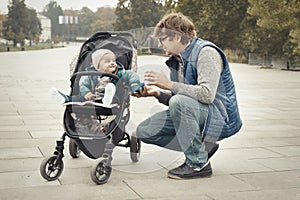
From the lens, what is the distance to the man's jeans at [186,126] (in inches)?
159

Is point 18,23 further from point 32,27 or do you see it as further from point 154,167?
point 154,167

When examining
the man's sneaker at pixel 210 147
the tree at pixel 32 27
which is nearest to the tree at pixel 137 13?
the tree at pixel 32 27

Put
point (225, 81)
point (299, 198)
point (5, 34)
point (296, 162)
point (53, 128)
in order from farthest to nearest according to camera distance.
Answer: point (5, 34)
point (53, 128)
point (296, 162)
point (225, 81)
point (299, 198)

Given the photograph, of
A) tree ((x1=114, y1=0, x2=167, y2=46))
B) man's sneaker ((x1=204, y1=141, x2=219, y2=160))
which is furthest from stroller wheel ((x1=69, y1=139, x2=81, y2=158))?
tree ((x1=114, y1=0, x2=167, y2=46))

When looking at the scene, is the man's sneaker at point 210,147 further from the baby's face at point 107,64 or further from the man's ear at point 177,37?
the baby's face at point 107,64

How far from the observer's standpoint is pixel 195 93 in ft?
13.0

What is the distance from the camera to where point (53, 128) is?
6457mm

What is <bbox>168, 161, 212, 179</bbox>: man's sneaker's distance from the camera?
4.11 metres

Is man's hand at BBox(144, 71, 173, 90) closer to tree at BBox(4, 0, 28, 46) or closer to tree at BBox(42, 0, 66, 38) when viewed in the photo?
tree at BBox(4, 0, 28, 46)

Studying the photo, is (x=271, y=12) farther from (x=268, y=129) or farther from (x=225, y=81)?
(x=225, y=81)

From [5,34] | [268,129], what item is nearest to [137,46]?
[268,129]

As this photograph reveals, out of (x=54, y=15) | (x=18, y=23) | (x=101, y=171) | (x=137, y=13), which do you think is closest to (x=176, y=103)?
(x=101, y=171)

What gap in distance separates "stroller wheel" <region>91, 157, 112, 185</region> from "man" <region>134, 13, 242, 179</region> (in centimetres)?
50

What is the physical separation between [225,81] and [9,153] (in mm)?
2165
